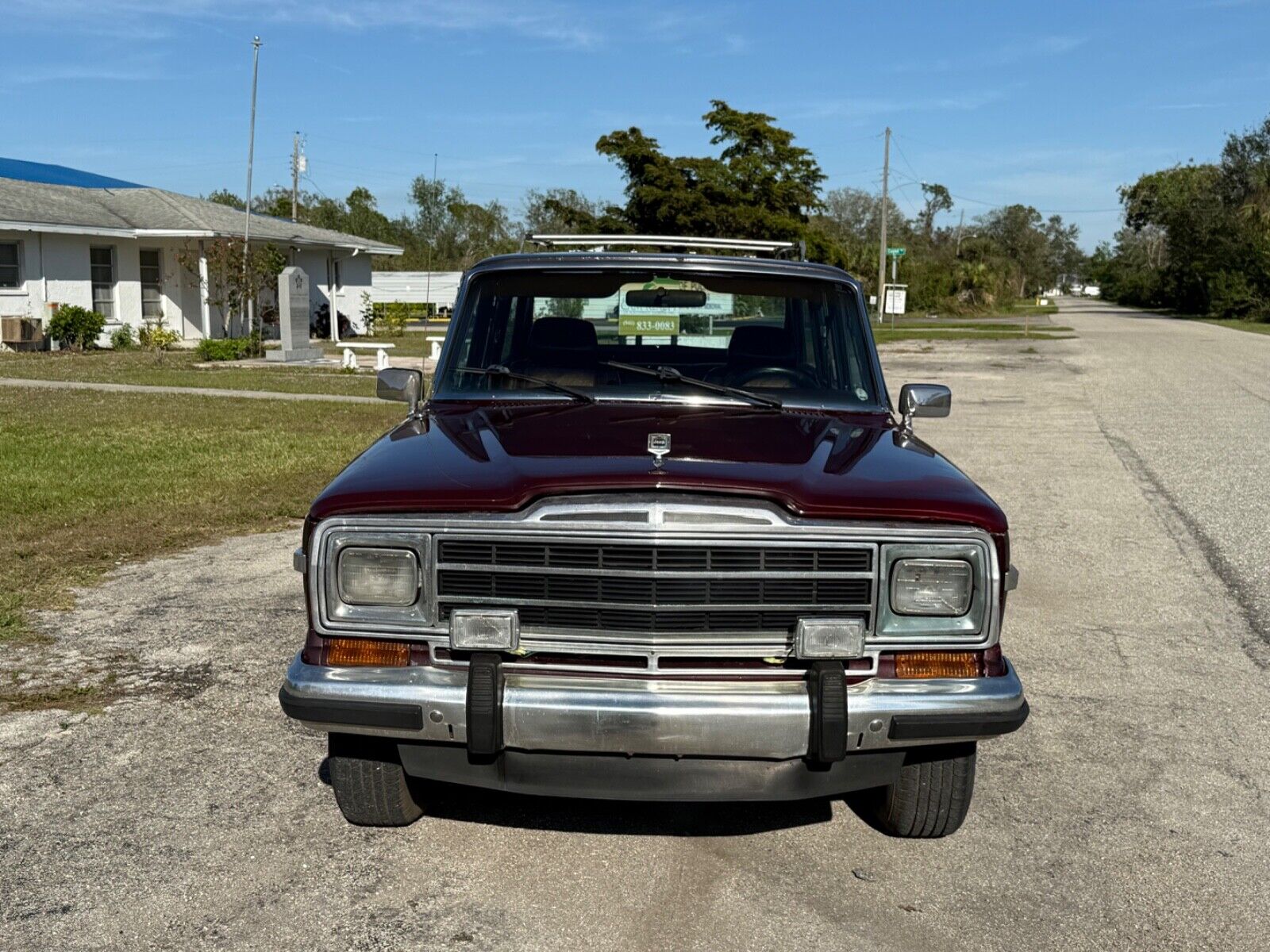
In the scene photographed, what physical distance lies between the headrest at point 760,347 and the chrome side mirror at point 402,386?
1.21 meters

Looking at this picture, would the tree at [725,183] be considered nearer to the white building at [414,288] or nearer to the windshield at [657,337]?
the white building at [414,288]

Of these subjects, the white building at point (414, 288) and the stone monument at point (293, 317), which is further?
the white building at point (414, 288)

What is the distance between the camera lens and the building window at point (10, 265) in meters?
26.8

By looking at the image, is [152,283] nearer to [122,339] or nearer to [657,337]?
[122,339]

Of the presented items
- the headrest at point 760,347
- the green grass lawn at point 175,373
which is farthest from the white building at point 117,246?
the headrest at point 760,347

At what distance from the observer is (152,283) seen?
30.2 m

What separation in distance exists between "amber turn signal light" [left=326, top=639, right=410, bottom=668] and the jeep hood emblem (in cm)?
85

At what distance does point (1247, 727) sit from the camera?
524 cm

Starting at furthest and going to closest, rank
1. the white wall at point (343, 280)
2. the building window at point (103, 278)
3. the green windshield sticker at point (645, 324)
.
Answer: the white wall at point (343, 280)
the building window at point (103, 278)
the green windshield sticker at point (645, 324)

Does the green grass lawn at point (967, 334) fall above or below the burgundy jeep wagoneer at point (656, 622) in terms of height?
above

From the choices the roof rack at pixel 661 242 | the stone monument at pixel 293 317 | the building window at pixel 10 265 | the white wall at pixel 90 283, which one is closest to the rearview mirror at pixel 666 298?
the roof rack at pixel 661 242

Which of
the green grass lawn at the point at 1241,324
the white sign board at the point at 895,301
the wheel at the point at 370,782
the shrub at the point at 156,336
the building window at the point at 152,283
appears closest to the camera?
the wheel at the point at 370,782

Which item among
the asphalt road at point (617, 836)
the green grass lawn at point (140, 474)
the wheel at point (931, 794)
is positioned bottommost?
the asphalt road at point (617, 836)

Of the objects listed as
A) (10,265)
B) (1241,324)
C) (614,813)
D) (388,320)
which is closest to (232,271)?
(10,265)
